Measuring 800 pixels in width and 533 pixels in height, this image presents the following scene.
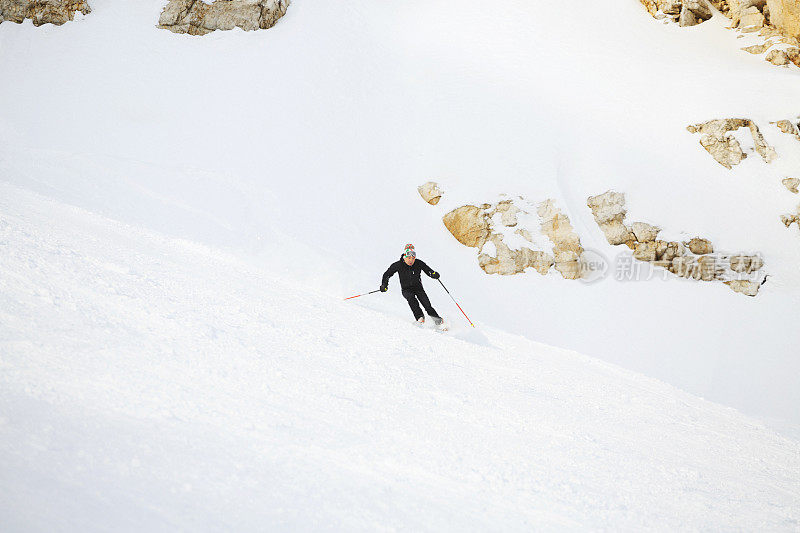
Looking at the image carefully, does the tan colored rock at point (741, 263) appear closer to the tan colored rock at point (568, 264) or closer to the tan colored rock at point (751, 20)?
the tan colored rock at point (568, 264)

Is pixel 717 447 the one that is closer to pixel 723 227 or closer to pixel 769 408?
pixel 769 408

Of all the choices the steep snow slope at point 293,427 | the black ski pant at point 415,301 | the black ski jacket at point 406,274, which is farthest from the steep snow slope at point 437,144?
the steep snow slope at point 293,427

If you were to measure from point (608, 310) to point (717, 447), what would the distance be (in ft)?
23.5

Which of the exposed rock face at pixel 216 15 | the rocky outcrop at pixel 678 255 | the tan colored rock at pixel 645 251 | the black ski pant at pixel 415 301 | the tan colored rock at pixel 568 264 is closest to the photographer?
the black ski pant at pixel 415 301

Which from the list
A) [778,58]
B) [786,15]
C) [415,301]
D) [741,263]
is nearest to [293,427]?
[415,301]

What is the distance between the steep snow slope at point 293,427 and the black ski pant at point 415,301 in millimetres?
1744

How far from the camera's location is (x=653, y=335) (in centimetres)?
1197

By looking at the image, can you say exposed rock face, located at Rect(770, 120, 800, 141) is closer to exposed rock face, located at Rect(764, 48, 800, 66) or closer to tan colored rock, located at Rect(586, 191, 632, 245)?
exposed rock face, located at Rect(764, 48, 800, 66)

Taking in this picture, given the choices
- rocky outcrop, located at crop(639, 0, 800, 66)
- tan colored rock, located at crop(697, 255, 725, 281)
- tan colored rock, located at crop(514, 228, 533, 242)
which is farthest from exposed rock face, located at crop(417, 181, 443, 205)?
rocky outcrop, located at crop(639, 0, 800, 66)

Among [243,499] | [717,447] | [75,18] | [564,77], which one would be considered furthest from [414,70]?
[243,499]

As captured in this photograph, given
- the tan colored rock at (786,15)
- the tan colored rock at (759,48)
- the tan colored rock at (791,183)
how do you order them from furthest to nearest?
the tan colored rock at (759,48) → the tan colored rock at (786,15) → the tan colored rock at (791,183)

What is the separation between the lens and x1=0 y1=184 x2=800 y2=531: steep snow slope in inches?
99.1

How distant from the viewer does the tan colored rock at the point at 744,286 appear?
12867mm

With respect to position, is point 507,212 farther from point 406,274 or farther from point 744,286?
point 744,286
